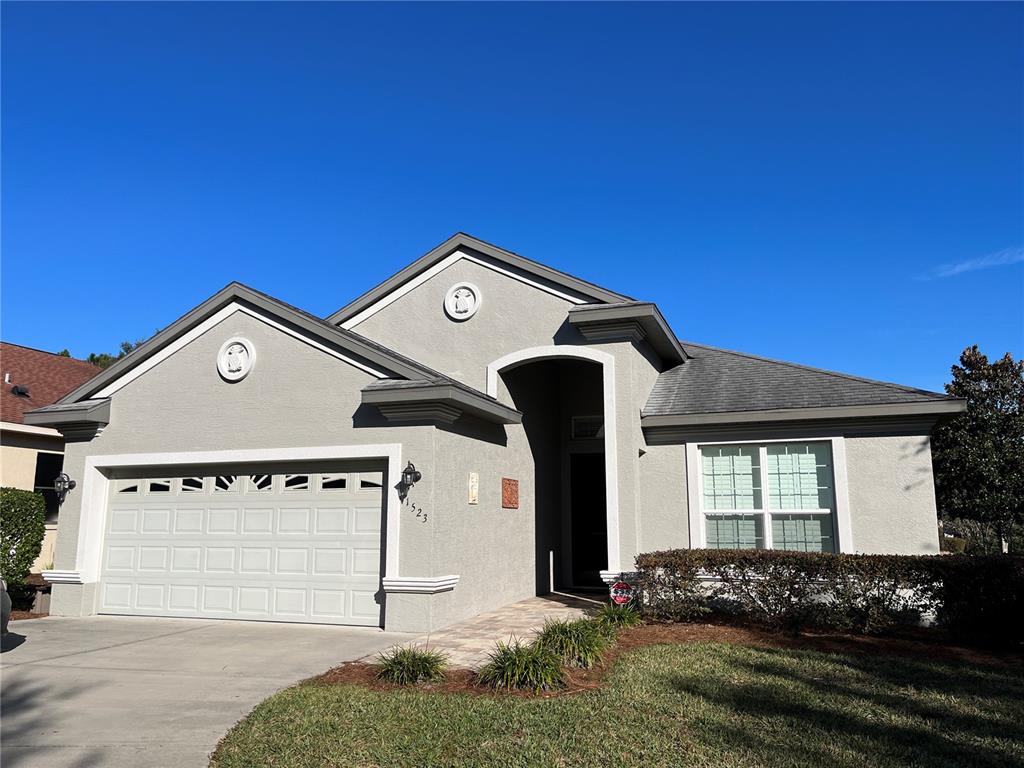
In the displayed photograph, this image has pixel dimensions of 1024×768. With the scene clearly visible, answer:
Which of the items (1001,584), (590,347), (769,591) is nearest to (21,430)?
(590,347)

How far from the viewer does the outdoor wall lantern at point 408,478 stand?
1005cm

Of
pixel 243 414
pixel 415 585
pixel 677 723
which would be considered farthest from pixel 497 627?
pixel 243 414

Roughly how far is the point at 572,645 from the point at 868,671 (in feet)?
9.86

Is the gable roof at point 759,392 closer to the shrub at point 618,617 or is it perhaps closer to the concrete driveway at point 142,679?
the shrub at point 618,617

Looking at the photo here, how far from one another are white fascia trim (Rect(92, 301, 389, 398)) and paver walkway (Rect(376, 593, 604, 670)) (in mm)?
3814

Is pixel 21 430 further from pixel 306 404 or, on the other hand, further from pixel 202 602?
pixel 306 404

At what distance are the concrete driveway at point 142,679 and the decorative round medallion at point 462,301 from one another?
19.5 ft

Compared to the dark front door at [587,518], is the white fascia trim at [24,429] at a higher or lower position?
higher

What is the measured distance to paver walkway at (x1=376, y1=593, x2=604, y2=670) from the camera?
8453 millimetres

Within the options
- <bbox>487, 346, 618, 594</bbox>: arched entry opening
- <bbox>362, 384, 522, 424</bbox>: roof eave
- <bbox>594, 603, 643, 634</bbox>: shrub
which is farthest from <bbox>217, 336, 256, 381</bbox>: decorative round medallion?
<bbox>594, 603, 643, 634</bbox>: shrub

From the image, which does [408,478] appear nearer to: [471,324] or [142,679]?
[142,679]

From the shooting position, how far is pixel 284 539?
10.9 m

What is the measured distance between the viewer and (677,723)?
5.66 metres

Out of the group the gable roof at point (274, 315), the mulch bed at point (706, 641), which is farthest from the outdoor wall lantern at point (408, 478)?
the mulch bed at point (706, 641)
